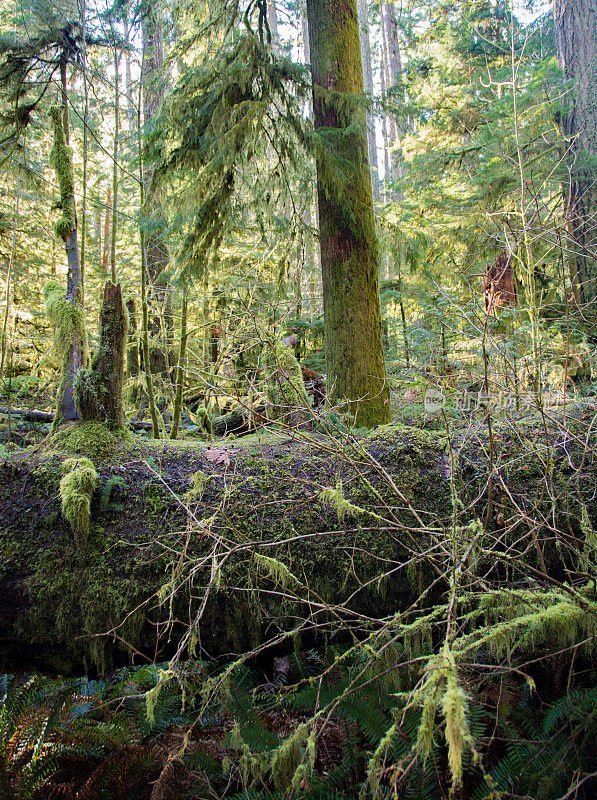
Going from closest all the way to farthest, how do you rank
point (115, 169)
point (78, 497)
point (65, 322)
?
point (78, 497)
point (65, 322)
point (115, 169)

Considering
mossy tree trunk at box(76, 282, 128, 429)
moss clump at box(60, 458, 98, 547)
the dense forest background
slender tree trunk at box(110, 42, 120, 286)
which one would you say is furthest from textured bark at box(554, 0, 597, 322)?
moss clump at box(60, 458, 98, 547)

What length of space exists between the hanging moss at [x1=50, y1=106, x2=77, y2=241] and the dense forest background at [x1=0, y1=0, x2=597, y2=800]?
0.03m

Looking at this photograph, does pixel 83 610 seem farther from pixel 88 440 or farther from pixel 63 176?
pixel 63 176

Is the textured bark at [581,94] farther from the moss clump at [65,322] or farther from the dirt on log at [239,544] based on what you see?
the moss clump at [65,322]

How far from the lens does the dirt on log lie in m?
2.59

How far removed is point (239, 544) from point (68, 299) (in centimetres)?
282

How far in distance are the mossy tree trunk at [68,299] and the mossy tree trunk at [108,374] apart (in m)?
0.16

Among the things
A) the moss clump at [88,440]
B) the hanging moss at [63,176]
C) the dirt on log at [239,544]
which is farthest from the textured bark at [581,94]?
the moss clump at [88,440]

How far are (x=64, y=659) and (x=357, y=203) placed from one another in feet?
15.7

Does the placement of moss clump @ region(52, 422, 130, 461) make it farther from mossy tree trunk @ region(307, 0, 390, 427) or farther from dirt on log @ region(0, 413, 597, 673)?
mossy tree trunk @ region(307, 0, 390, 427)

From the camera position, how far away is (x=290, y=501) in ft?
7.87

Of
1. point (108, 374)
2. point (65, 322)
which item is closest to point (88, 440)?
point (108, 374)

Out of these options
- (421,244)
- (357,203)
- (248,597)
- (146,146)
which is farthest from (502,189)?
(248,597)

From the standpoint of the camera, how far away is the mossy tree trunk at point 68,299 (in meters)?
3.68
